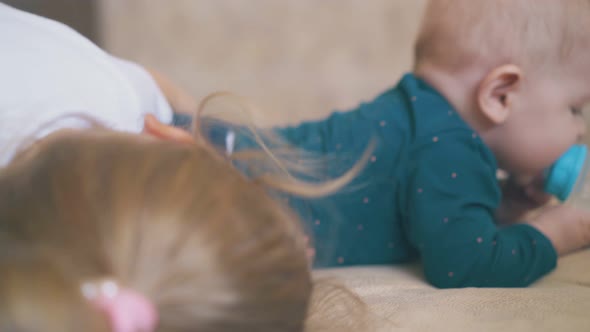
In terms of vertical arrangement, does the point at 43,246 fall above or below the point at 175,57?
above

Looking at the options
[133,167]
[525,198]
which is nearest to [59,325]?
[133,167]

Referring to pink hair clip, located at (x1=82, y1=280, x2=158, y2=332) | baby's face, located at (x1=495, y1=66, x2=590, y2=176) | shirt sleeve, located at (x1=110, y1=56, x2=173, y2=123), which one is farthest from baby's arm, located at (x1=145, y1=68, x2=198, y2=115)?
pink hair clip, located at (x1=82, y1=280, x2=158, y2=332)

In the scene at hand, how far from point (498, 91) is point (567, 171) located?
17cm

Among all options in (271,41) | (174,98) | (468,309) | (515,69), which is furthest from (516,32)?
(271,41)

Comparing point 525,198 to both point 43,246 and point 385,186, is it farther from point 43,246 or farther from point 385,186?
point 43,246

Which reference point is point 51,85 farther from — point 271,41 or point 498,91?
point 271,41

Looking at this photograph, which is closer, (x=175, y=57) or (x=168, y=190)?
(x=168, y=190)

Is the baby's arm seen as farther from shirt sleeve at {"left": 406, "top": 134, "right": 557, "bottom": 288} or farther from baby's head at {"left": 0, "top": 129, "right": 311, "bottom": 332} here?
baby's head at {"left": 0, "top": 129, "right": 311, "bottom": 332}

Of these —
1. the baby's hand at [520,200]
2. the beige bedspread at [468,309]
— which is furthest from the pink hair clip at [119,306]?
the baby's hand at [520,200]

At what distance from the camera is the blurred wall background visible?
1883 millimetres

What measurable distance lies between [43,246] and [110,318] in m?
0.08

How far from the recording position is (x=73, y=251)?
455 millimetres

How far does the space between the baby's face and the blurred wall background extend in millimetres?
863

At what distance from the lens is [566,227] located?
0.96 metres
